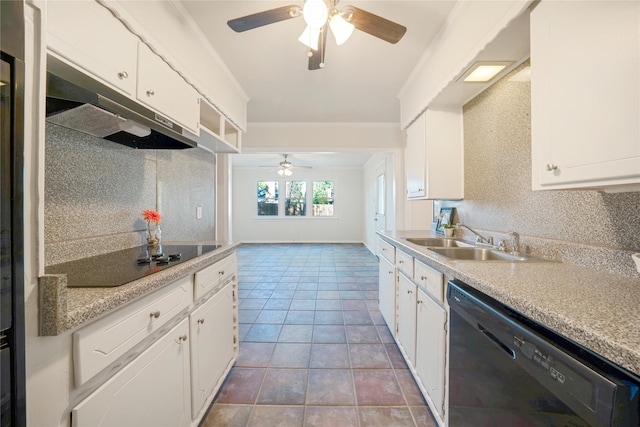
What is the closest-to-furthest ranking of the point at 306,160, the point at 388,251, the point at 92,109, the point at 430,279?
the point at 92,109 < the point at 430,279 < the point at 388,251 < the point at 306,160

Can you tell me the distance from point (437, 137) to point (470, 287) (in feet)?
5.21

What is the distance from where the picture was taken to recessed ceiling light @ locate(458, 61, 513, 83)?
1527 mm

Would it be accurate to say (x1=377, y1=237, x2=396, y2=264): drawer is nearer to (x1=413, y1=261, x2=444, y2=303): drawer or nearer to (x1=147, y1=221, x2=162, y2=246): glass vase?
(x1=413, y1=261, x2=444, y2=303): drawer

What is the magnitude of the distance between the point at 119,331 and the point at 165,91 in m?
1.24

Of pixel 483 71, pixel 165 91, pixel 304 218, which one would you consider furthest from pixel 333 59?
pixel 304 218

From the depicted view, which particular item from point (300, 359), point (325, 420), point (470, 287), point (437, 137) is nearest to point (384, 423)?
point (325, 420)

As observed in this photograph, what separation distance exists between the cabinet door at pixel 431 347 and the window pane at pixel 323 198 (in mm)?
6356

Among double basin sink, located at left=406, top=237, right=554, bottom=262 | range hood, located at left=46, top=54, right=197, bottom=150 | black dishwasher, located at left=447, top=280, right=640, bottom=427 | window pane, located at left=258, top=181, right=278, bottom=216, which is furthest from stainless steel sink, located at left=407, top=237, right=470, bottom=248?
window pane, located at left=258, top=181, right=278, bottom=216

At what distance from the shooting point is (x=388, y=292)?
2.28 metres

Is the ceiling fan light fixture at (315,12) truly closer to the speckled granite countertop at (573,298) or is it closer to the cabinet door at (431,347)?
the speckled granite countertop at (573,298)

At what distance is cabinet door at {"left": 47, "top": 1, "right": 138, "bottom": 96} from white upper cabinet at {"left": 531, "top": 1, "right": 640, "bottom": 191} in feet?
5.69

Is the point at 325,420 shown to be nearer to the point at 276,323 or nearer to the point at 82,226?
the point at 276,323

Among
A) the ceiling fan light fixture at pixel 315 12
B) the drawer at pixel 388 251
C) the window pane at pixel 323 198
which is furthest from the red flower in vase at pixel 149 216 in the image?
the window pane at pixel 323 198

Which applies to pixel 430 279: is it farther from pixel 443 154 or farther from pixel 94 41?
pixel 94 41
